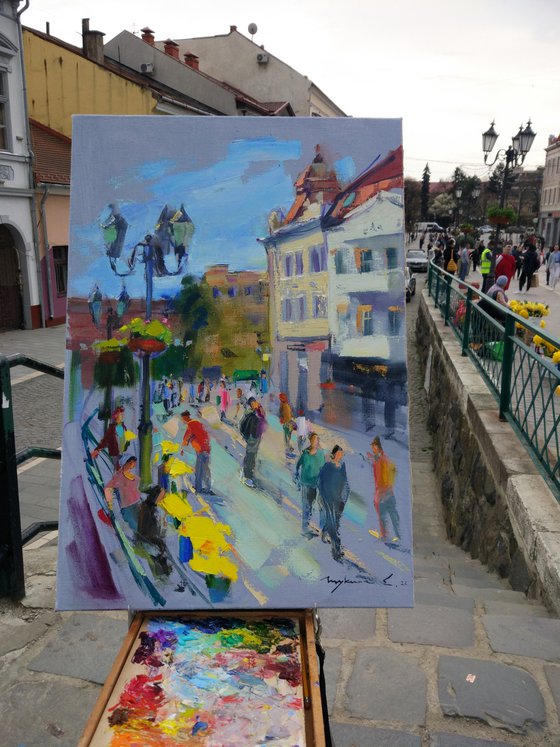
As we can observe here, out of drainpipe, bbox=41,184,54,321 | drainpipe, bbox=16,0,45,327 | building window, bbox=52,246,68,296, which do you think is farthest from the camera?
building window, bbox=52,246,68,296

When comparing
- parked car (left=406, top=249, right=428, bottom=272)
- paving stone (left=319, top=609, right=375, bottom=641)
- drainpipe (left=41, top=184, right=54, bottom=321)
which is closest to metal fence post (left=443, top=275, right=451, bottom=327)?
paving stone (left=319, top=609, right=375, bottom=641)

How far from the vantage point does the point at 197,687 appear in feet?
5.17

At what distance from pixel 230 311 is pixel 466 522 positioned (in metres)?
4.27

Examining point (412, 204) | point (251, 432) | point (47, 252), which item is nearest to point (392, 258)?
point (251, 432)

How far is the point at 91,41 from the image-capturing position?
21750 mm

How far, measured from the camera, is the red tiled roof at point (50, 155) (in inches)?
623

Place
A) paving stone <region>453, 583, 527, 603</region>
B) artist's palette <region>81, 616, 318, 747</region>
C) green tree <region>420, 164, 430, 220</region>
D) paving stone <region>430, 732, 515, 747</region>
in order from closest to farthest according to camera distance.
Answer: artist's palette <region>81, 616, 318, 747</region> < paving stone <region>430, 732, 515, 747</region> < paving stone <region>453, 583, 527, 603</region> < green tree <region>420, 164, 430, 220</region>

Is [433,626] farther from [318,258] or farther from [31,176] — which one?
[31,176]

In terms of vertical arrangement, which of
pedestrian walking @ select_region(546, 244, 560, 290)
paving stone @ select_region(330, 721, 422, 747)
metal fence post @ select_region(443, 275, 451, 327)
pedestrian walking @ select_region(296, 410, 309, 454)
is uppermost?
pedestrian walking @ select_region(546, 244, 560, 290)

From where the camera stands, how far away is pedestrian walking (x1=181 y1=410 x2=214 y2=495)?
1811 mm

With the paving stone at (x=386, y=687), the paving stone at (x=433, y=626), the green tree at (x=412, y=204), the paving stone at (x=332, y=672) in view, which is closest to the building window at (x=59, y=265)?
the paving stone at (x=433, y=626)

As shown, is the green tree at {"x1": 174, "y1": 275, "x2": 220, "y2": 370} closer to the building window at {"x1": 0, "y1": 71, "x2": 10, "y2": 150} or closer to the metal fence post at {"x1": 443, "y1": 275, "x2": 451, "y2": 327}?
the metal fence post at {"x1": 443, "y1": 275, "x2": 451, "y2": 327}

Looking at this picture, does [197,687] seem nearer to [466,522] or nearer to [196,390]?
[196,390]

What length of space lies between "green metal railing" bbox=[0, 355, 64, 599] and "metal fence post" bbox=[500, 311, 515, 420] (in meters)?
3.69
